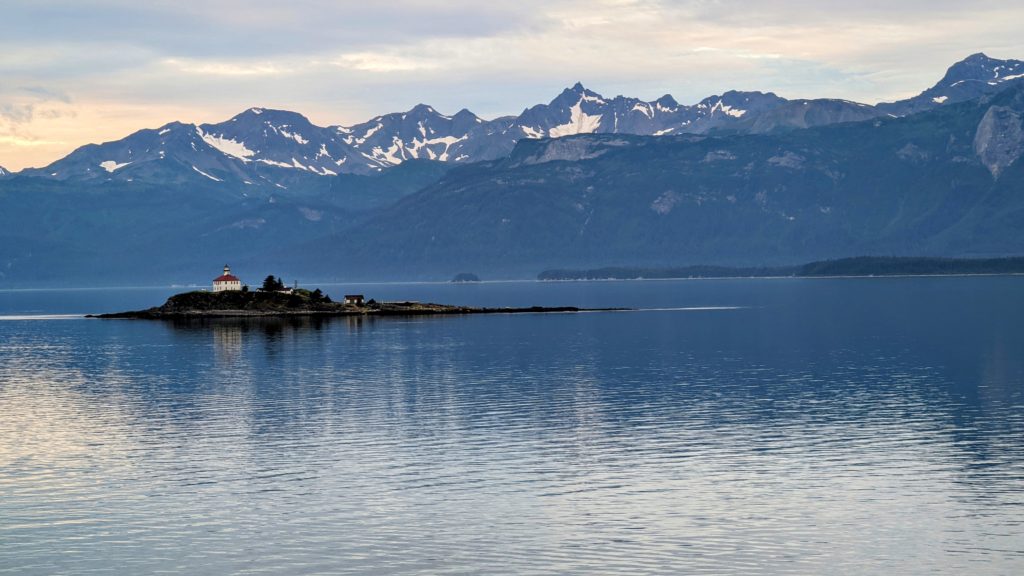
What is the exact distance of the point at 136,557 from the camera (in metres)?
48.4

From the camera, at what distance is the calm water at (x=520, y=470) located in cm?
4853

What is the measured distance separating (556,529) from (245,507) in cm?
1518

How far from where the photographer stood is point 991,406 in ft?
295

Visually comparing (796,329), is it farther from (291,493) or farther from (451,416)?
(291,493)

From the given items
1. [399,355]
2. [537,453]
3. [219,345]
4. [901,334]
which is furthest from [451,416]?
[901,334]

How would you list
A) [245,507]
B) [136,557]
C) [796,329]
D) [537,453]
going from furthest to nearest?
[796,329], [537,453], [245,507], [136,557]

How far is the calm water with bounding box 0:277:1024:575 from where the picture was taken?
159ft

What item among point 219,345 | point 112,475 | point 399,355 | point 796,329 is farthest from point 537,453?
point 796,329

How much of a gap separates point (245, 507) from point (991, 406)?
57.9 m

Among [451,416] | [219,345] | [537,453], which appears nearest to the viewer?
[537,453]

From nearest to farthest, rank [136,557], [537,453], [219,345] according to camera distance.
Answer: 1. [136,557]
2. [537,453]
3. [219,345]

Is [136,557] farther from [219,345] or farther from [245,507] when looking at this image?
[219,345]

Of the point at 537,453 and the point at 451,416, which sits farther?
the point at 451,416

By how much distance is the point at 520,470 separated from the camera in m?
65.3
